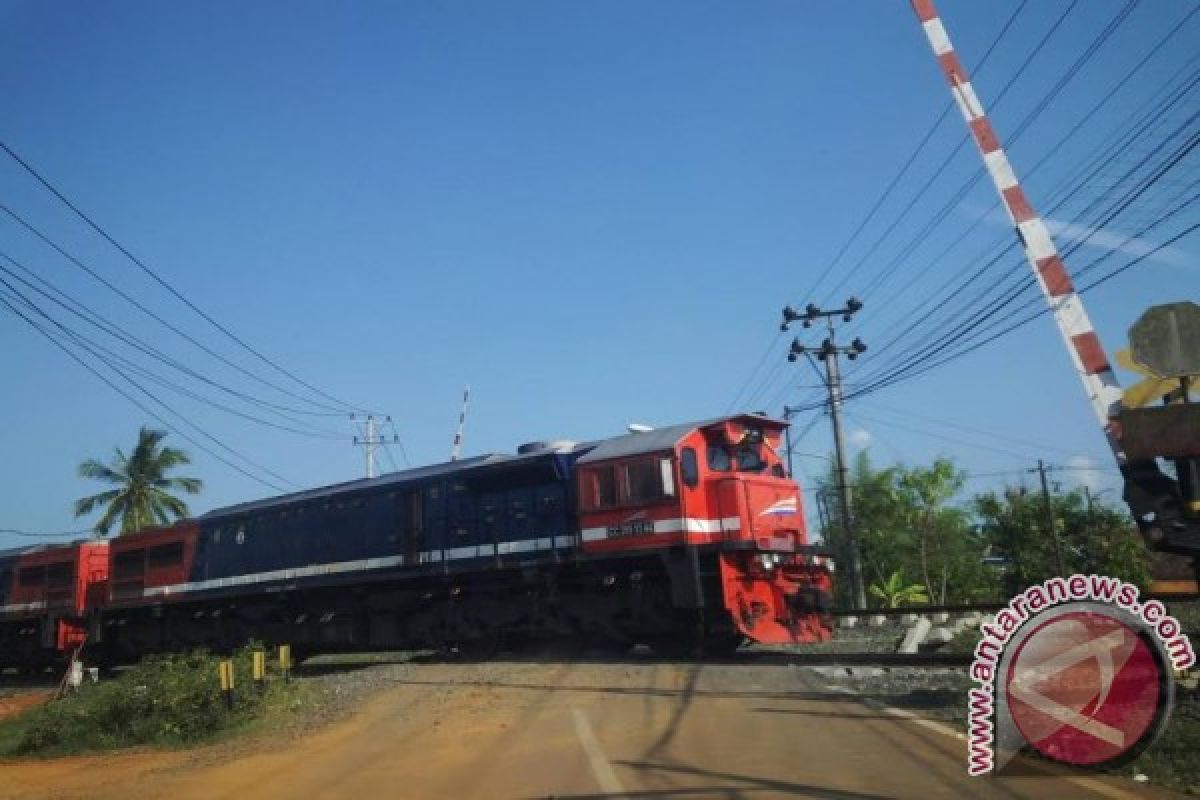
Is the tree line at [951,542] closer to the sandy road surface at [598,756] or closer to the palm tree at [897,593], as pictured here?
the palm tree at [897,593]

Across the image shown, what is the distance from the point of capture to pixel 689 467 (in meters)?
14.3

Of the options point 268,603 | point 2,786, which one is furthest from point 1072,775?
point 268,603

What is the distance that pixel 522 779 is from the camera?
22.1ft

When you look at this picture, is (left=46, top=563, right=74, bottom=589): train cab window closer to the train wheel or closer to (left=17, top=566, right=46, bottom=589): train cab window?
(left=17, top=566, right=46, bottom=589): train cab window

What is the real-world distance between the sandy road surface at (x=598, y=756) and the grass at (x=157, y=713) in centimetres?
76

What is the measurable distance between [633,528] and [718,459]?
1754mm

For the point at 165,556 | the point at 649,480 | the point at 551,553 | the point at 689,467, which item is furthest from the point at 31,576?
the point at 689,467

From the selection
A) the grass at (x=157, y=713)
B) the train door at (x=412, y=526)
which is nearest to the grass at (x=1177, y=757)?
the grass at (x=157, y=713)

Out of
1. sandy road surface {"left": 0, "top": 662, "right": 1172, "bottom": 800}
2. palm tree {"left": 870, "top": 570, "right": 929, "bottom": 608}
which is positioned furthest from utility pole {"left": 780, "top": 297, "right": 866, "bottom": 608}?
sandy road surface {"left": 0, "top": 662, "right": 1172, "bottom": 800}

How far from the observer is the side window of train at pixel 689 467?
14.1 meters

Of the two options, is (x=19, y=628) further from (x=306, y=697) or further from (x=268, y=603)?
(x=306, y=697)

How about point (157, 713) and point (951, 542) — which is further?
point (951, 542)

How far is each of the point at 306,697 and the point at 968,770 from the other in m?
9.18

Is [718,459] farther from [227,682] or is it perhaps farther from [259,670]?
[227,682]
